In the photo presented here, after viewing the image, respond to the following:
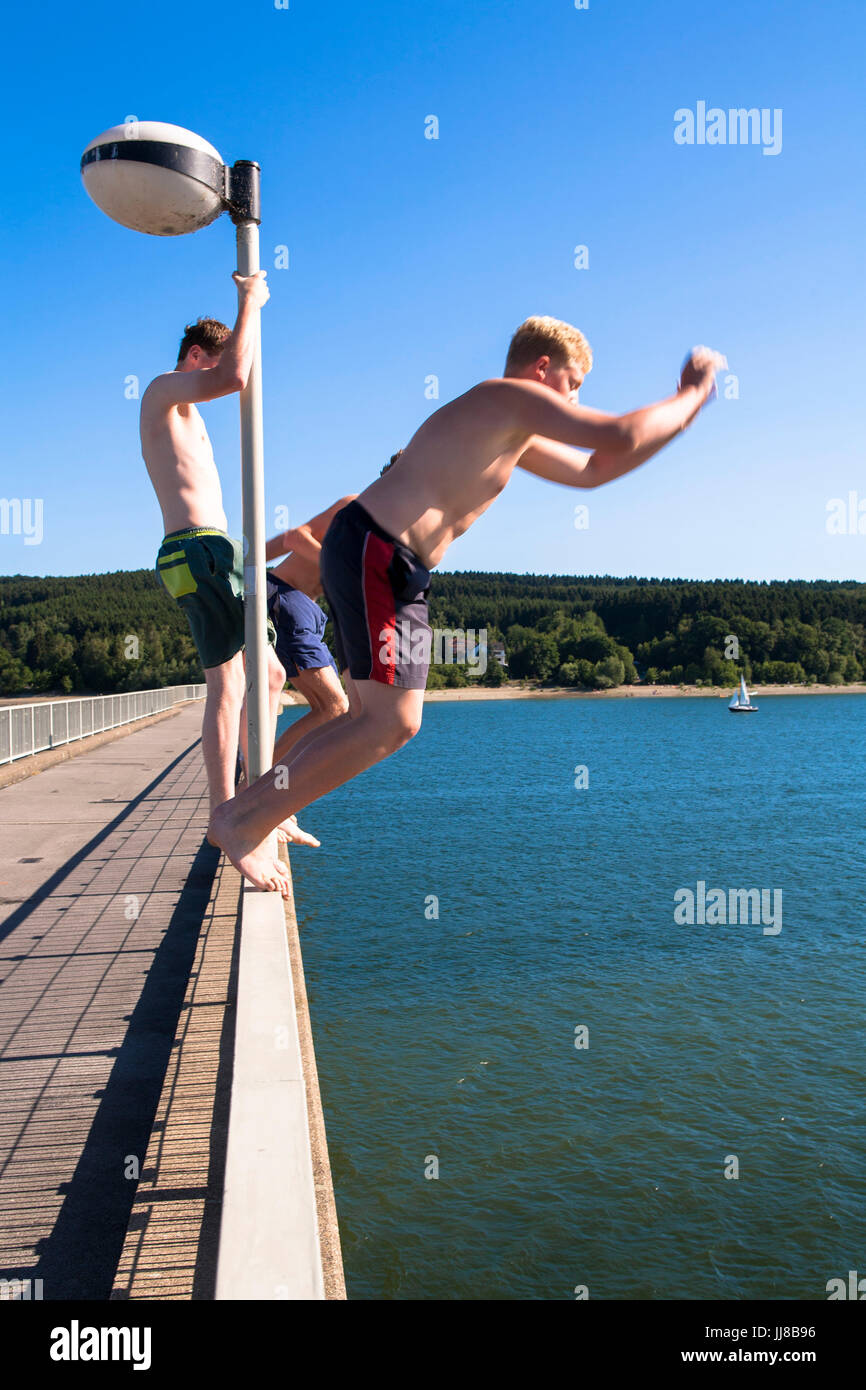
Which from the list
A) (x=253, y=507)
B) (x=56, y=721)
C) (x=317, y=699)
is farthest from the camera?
(x=56, y=721)

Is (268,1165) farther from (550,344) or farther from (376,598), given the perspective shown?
(550,344)

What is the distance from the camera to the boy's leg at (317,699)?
496 centimetres

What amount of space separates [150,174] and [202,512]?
1.35m

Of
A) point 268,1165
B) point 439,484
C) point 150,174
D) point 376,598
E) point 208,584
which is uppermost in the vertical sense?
point 150,174

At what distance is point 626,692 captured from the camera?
160 m

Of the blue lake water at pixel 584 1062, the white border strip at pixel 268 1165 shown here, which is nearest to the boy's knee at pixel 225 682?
Result: the white border strip at pixel 268 1165

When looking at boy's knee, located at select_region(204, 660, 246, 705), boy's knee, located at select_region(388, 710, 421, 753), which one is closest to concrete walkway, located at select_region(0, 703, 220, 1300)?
boy's knee, located at select_region(204, 660, 246, 705)

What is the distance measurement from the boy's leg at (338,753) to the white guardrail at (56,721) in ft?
50.4

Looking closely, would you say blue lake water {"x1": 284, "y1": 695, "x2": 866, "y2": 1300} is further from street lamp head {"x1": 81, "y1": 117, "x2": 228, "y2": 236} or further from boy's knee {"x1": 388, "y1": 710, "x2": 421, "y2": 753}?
street lamp head {"x1": 81, "y1": 117, "x2": 228, "y2": 236}

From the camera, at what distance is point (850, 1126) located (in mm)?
14141

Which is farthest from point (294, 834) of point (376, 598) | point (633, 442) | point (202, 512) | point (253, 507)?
point (633, 442)

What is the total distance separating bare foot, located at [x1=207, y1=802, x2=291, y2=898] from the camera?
3951mm
